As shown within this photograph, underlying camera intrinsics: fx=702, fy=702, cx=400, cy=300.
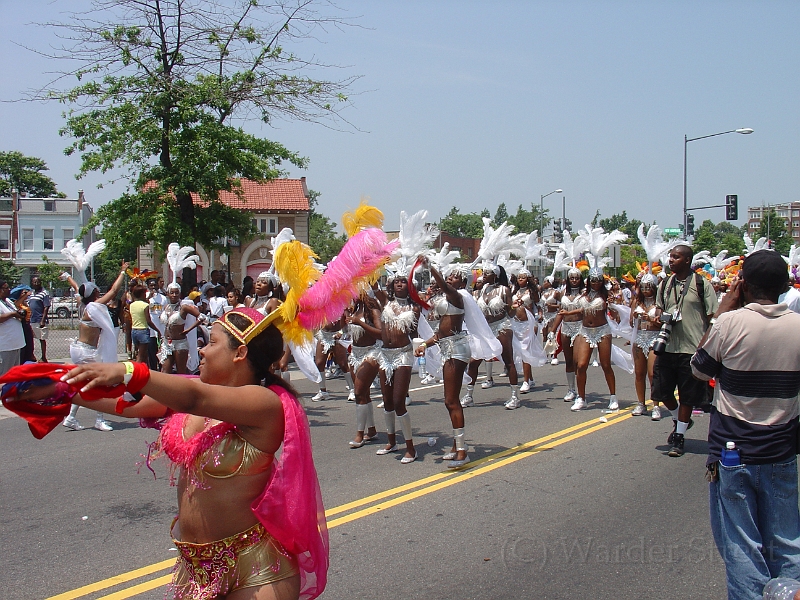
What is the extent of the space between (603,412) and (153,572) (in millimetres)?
6923

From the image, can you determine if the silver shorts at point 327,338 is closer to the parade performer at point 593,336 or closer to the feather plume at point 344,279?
the parade performer at point 593,336

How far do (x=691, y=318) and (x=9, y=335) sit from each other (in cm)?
904

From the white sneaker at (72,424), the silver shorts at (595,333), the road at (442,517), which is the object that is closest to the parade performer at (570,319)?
the silver shorts at (595,333)

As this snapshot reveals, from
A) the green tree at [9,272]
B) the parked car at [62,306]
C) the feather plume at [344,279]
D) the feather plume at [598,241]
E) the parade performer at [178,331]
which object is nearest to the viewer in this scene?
the feather plume at [344,279]

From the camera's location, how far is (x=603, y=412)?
9852mm

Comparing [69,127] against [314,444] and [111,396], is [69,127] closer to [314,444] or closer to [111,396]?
[314,444]

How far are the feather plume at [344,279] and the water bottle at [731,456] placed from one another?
2027 mm

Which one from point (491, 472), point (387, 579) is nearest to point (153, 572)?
point (387, 579)

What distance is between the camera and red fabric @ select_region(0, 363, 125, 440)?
6.68ft

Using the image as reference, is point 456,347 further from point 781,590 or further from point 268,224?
point 268,224

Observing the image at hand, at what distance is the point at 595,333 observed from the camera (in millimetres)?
10133

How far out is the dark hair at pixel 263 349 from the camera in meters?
2.77

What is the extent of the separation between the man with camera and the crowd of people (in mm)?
17

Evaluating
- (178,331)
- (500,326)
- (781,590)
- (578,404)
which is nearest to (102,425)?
(178,331)
